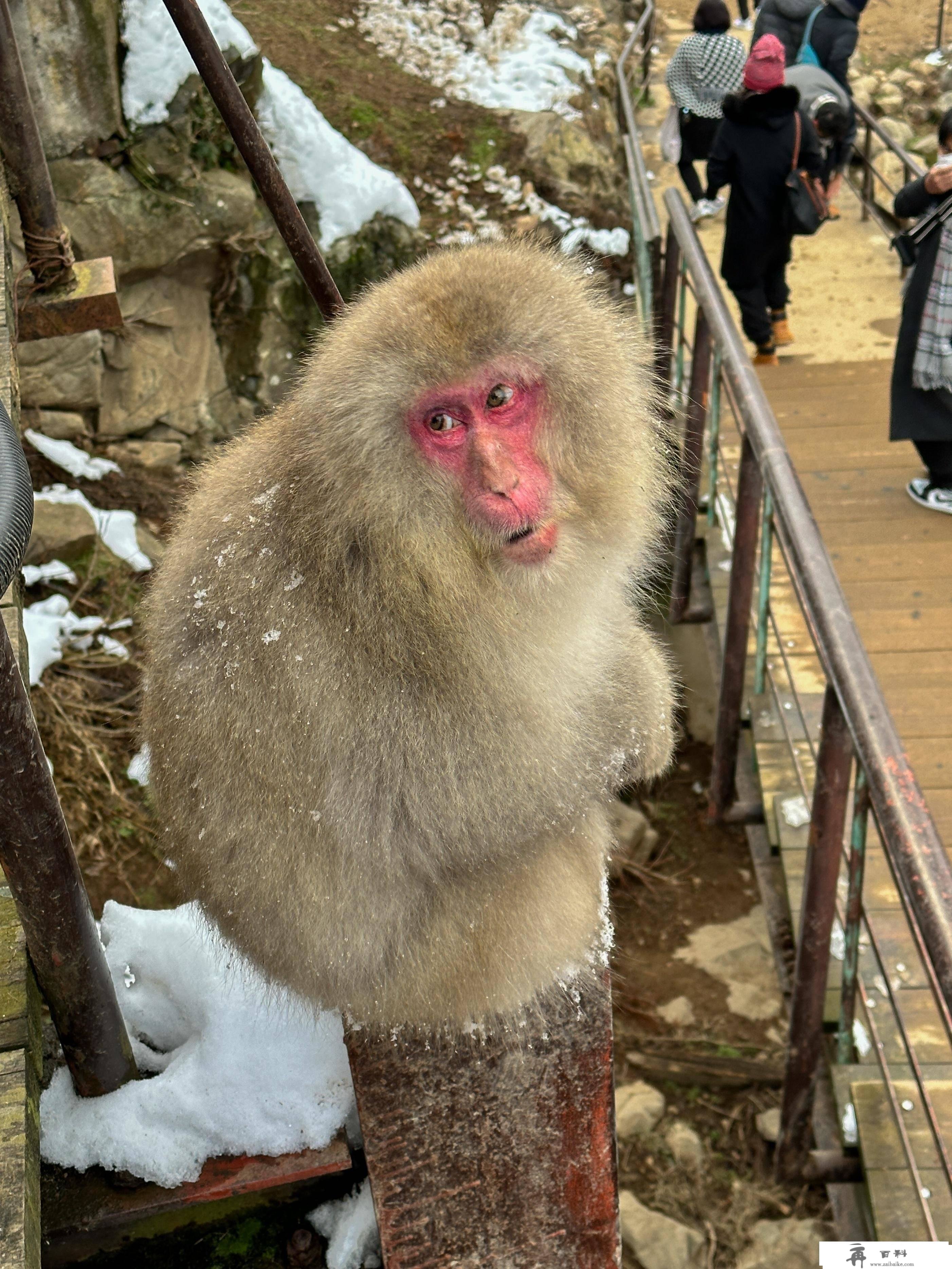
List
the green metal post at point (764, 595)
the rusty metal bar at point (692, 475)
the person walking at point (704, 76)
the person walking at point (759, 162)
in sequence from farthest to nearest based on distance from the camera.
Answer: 1. the person walking at point (704, 76)
2. the person walking at point (759, 162)
3. the rusty metal bar at point (692, 475)
4. the green metal post at point (764, 595)

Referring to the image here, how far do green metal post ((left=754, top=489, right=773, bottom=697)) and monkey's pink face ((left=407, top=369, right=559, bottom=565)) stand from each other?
199 centimetres

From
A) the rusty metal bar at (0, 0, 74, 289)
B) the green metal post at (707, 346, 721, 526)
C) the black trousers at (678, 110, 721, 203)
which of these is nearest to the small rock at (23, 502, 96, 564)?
the rusty metal bar at (0, 0, 74, 289)

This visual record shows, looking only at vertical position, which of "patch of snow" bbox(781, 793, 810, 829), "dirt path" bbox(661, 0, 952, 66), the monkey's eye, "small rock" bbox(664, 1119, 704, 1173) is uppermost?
"dirt path" bbox(661, 0, 952, 66)

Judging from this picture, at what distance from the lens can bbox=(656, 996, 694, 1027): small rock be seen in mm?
4613

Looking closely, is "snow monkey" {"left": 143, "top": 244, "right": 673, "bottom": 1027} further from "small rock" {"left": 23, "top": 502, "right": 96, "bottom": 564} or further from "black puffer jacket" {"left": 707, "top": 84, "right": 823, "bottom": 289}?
"black puffer jacket" {"left": 707, "top": 84, "right": 823, "bottom": 289}

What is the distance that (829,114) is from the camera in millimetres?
6520

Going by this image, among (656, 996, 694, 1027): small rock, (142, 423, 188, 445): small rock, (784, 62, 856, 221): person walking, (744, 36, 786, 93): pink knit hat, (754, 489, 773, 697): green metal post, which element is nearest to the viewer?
(754, 489, 773, 697): green metal post

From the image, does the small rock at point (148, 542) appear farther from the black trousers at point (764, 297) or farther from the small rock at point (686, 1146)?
the black trousers at point (764, 297)

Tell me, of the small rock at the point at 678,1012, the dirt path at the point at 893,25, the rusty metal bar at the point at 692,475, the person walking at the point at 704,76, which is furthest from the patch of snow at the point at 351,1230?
the dirt path at the point at 893,25

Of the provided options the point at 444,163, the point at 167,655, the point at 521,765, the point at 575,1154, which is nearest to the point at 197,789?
the point at 167,655

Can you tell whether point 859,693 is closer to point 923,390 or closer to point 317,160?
point 923,390

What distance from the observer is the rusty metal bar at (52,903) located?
4.45 ft

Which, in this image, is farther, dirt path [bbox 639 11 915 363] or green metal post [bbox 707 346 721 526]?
dirt path [bbox 639 11 915 363]

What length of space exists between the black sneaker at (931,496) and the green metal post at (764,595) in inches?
51.4
